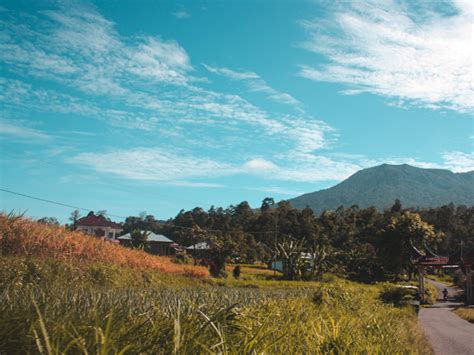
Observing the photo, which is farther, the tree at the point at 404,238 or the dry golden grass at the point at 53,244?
the tree at the point at 404,238

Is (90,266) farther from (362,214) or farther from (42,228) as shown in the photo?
(362,214)

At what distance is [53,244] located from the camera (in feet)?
60.7

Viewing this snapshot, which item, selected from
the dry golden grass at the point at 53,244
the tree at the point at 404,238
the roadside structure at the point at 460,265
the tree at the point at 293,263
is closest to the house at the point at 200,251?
the tree at the point at 293,263

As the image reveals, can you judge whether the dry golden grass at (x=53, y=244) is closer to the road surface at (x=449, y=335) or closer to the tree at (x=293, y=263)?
the road surface at (x=449, y=335)

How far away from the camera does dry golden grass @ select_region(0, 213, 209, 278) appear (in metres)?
17.2

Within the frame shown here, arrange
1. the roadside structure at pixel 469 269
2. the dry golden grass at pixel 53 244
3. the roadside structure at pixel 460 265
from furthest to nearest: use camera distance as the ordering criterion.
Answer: the roadside structure at pixel 460 265 < the roadside structure at pixel 469 269 < the dry golden grass at pixel 53 244

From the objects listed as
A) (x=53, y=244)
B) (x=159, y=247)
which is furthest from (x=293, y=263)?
(x=159, y=247)

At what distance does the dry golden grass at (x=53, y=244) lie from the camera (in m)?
17.2

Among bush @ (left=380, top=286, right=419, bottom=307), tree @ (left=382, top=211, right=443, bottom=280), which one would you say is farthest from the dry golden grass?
tree @ (left=382, top=211, right=443, bottom=280)

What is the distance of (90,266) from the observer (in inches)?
687

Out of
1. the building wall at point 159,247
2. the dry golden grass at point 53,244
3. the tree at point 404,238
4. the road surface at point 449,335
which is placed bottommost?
the building wall at point 159,247

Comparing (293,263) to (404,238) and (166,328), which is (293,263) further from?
(166,328)

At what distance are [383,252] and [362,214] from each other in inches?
1018

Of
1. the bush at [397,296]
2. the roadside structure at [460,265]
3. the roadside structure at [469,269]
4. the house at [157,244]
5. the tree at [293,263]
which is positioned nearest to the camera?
the bush at [397,296]
